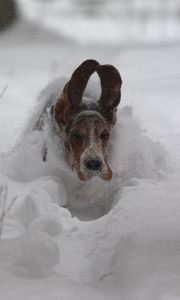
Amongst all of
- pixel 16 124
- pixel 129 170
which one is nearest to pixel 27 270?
pixel 129 170

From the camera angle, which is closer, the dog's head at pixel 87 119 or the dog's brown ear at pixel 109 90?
the dog's head at pixel 87 119

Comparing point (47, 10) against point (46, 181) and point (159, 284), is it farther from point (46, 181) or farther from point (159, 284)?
point (159, 284)

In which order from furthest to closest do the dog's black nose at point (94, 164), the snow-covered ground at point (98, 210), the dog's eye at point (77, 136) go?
the dog's eye at point (77, 136) → the dog's black nose at point (94, 164) → the snow-covered ground at point (98, 210)

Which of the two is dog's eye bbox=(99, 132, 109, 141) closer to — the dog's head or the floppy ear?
the dog's head

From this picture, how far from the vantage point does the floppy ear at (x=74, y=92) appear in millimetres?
4727

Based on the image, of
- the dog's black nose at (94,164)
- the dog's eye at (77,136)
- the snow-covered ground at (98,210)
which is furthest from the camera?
the dog's eye at (77,136)

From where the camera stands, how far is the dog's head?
14.9 feet

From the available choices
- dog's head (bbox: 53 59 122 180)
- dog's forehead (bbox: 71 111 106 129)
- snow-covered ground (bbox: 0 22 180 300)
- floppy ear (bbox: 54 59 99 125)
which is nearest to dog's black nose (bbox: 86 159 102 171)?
dog's head (bbox: 53 59 122 180)

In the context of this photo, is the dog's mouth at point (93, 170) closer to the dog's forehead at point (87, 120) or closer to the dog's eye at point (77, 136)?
the dog's eye at point (77, 136)

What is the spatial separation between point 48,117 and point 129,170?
36.1 inches

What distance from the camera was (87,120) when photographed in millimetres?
4781

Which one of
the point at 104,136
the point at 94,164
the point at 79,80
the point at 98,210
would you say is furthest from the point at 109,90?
the point at 98,210

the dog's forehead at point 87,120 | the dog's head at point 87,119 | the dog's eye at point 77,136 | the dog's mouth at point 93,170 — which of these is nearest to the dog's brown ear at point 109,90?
the dog's head at point 87,119

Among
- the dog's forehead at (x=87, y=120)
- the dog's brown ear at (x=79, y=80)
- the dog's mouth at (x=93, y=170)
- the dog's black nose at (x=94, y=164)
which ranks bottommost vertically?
the dog's mouth at (x=93, y=170)
